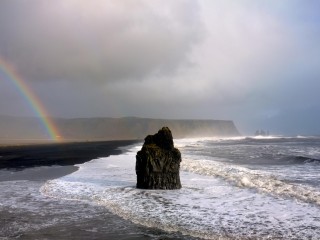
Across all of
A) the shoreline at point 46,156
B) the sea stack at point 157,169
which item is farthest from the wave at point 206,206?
the shoreline at point 46,156

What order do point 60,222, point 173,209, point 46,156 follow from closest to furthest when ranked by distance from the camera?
1. point 60,222
2. point 173,209
3. point 46,156

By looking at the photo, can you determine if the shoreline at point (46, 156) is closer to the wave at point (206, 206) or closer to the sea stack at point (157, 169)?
the wave at point (206, 206)

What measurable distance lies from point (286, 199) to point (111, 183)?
35.7 feet

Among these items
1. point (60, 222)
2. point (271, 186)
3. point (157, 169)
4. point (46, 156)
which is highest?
point (157, 169)

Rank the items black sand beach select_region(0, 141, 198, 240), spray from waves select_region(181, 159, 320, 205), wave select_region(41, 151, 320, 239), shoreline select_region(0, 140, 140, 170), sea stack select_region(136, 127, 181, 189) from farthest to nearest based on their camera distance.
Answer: shoreline select_region(0, 140, 140, 170), sea stack select_region(136, 127, 181, 189), spray from waves select_region(181, 159, 320, 205), wave select_region(41, 151, 320, 239), black sand beach select_region(0, 141, 198, 240)

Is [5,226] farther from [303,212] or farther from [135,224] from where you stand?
[303,212]

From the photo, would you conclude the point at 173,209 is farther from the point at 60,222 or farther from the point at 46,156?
the point at 46,156

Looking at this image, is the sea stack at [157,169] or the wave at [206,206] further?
the sea stack at [157,169]

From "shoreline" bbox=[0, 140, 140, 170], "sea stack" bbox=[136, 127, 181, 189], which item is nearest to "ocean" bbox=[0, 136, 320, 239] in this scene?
"sea stack" bbox=[136, 127, 181, 189]

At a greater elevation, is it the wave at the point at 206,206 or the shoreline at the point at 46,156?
the shoreline at the point at 46,156

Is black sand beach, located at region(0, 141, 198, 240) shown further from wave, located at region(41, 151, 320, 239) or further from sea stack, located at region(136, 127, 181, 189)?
sea stack, located at region(136, 127, 181, 189)

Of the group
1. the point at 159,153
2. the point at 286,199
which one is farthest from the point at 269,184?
the point at 159,153

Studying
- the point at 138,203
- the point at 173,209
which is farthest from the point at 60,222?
the point at 173,209

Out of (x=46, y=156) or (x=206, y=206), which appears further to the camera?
(x=46, y=156)
